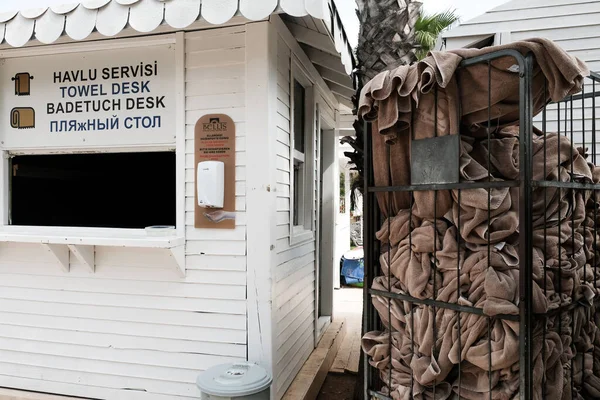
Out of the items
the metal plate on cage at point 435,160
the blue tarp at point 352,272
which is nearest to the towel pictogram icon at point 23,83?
the metal plate on cage at point 435,160

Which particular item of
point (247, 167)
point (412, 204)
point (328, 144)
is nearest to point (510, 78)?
point (412, 204)

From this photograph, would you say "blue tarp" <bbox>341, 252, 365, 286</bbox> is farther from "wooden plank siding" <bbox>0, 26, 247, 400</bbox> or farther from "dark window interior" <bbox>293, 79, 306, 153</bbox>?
"wooden plank siding" <bbox>0, 26, 247, 400</bbox>

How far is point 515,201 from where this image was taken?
180 centimetres

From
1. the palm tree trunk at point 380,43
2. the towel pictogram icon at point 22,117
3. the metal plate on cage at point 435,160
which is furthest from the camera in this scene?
the palm tree trunk at point 380,43

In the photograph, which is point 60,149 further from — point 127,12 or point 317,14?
point 317,14

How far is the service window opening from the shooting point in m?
3.19

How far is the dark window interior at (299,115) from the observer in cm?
354

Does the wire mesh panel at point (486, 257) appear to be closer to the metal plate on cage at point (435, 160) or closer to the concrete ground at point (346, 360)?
the metal plate on cage at point (435, 160)

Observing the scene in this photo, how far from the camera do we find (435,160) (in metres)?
1.87

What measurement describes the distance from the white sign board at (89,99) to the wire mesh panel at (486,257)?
161 cm

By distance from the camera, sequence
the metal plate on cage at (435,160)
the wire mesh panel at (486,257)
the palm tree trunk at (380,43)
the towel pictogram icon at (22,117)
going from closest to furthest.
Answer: the wire mesh panel at (486,257) < the metal plate on cage at (435,160) < the towel pictogram icon at (22,117) < the palm tree trunk at (380,43)

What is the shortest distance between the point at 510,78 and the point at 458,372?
1294 millimetres

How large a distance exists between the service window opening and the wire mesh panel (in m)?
1.90

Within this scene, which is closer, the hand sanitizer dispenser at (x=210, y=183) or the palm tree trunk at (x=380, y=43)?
the hand sanitizer dispenser at (x=210, y=183)
